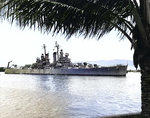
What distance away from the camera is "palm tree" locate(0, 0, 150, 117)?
668cm

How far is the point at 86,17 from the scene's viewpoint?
7164 millimetres

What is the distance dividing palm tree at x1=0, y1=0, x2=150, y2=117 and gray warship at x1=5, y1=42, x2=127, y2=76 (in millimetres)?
91479

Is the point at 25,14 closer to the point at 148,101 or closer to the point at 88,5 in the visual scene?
the point at 88,5

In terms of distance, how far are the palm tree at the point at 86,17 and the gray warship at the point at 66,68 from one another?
9148 centimetres

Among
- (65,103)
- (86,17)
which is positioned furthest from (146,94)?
(65,103)

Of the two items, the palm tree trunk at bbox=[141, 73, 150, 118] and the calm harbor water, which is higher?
the palm tree trunk at bbox=[141, 73, 150, 118]

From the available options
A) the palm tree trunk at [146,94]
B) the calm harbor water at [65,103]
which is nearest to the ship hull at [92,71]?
the calm harbor water at [65,103]

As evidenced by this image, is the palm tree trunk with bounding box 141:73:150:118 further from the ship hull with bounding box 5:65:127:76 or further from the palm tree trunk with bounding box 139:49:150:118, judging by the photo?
the ship hull with bounding box 5:65:127:76

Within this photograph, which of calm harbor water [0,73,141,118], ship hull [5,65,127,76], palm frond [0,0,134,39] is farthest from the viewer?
ship hull [5,65,127,76]

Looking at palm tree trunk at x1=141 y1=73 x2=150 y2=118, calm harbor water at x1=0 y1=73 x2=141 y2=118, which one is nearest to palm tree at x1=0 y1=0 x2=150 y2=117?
palm tree trunk at x1=141 y1=73 x2=150 y2=118

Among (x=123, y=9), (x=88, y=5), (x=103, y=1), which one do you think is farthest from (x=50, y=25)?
(x=123, y=9)

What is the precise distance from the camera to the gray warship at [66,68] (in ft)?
327

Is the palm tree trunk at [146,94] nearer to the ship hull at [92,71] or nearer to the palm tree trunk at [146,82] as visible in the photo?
the palm tree trunk at [146,82]

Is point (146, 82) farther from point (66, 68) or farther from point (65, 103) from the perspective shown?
point (66, 68)
